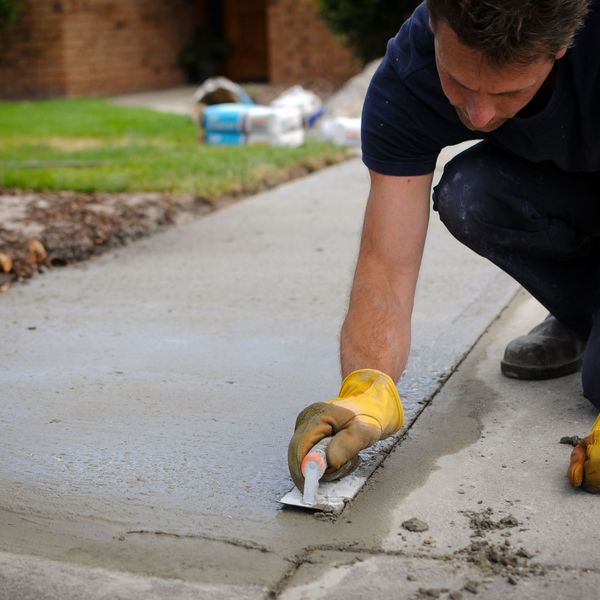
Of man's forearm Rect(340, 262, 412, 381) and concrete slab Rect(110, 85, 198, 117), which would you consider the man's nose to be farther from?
concrete slab Rect(110, 85, 198, 117)

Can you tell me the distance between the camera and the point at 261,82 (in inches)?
Result: 670

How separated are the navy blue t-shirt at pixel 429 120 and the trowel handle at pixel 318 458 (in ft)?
2.21

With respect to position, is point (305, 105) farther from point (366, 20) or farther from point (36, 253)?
point (36, 253)

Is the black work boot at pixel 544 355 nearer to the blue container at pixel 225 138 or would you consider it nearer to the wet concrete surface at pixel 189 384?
the wet concrete surface at pixel 189 384

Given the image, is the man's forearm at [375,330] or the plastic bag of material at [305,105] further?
the plastic bag of material at [305,105]

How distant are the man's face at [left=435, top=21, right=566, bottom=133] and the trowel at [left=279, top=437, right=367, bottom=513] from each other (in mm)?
717

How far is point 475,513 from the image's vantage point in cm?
202

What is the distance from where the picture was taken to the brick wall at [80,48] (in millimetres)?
14664

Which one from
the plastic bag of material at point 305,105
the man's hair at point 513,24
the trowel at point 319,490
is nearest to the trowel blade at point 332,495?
the trowel at point 319,490

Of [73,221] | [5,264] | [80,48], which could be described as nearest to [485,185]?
[5,264]

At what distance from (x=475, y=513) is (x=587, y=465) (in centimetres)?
26

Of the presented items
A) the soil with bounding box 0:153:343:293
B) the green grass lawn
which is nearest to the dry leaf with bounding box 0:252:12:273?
the soil with bounding box 0:153:343:293

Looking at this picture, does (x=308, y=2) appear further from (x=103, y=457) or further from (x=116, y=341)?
(x=103, y=457)

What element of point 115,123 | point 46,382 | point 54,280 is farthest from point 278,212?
point 115,123
